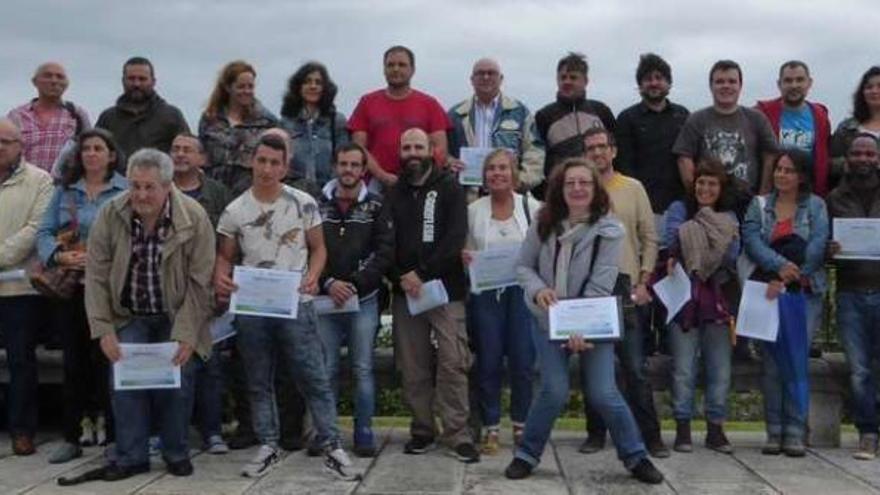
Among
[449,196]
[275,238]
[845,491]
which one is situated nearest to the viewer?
[845,491]

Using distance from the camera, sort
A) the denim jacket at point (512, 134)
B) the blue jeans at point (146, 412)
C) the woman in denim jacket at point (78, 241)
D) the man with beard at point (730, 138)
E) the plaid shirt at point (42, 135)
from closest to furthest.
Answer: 1. the blue jeans at point (146, 412)
2. the woman in denim jacket at point (78, 241)
3. the man with beard at point (730, 138)
4. the denim jacket at point (512, 134)
5. the plaid shirt at point (42, 135)

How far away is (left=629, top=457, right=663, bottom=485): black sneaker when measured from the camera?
7.85 metres

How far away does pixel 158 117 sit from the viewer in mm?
10016

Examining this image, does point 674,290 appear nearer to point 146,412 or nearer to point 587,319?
point 587,319

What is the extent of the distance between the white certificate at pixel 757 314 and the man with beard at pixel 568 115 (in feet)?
6.05

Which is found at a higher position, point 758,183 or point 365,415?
point 758,183

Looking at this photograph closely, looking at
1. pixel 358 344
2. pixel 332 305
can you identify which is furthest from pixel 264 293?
pixel 358 344

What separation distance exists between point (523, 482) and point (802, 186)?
3207mm

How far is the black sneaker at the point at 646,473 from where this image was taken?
7.85 m

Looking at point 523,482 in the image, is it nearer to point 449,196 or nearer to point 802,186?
point 449,196

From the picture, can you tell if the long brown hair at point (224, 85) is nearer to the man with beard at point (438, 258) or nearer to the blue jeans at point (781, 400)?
the man with beard at point (438, 258)

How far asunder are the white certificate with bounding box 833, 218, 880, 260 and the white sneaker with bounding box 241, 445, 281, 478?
4.50 metres

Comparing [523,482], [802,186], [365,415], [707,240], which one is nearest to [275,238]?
[365,415]

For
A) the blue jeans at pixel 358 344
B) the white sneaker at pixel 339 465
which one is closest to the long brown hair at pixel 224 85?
the blue jeans at pixel 358 344
